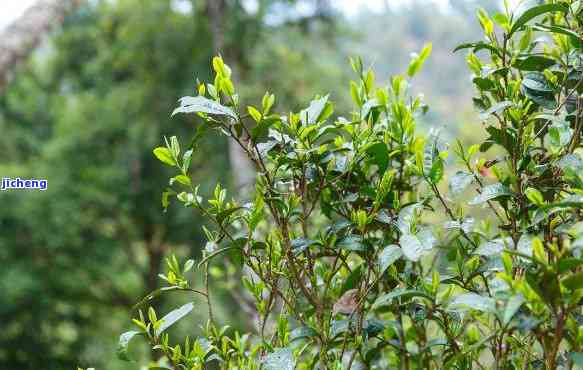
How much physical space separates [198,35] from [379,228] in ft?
16.9

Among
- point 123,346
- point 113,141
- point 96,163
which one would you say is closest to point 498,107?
point 123,346

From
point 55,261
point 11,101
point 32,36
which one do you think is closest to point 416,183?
point 32,36

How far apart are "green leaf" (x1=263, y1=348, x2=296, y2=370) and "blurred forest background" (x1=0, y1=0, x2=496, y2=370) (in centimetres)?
369

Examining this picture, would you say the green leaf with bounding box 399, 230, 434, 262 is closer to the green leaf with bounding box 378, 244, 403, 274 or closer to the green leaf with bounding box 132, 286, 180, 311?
the green leaf with bounding box 378, 244, 403, 274

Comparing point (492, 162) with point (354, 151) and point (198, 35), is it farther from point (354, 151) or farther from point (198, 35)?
point (198, 35)

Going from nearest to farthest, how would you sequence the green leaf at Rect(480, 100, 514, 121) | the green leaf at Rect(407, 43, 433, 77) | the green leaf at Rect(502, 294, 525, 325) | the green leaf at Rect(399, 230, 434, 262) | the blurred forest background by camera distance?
the green leaf at Rect(502, 294, 525, 325), the green leaf at Rect(399, 230, 434, 262), the green leaf at Rect(480, 100, 514, 121), the green leaf at Rect(407, 43, 433, 77), the blurred forest background

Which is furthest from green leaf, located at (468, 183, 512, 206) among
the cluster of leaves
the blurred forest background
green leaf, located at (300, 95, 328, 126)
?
the blurred forest background

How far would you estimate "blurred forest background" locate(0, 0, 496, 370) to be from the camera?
5.10 metres

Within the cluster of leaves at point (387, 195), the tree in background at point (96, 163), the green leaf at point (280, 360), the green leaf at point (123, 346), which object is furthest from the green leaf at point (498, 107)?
the tree in background at point (96, 163)

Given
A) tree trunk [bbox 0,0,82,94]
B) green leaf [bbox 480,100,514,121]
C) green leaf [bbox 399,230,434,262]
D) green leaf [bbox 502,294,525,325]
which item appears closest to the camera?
green leaf [bbox 502,294,525,325]

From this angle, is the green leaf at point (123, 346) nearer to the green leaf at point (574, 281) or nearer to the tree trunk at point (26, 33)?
the green leaf at point (574, 281)

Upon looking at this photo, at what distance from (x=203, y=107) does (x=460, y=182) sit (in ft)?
1.06

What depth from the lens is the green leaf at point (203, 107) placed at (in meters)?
0.58

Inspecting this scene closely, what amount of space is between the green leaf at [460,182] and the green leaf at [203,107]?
0.91 feet
